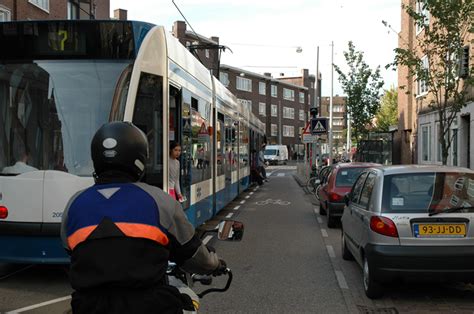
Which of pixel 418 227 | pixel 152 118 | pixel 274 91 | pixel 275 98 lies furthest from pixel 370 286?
pixel 275 98

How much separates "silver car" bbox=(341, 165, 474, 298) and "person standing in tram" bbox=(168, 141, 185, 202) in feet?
8.55

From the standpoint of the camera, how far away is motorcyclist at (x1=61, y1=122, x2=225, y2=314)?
192cm

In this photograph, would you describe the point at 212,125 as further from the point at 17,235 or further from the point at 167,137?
the point at 17,235

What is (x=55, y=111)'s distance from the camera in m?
6.05

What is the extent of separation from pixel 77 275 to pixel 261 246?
7274mm

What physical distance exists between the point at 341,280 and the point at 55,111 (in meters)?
4.18

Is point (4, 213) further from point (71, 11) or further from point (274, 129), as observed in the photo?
point (274, 129)

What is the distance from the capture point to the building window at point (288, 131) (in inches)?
3286

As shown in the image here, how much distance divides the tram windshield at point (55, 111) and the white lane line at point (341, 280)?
3.39 meters

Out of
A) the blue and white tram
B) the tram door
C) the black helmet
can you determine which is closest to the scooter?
the black helmet

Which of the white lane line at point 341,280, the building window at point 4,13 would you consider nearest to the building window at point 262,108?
the building window at point 4,13

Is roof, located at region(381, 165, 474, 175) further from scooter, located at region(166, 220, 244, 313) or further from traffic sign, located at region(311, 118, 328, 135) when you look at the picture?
traffic sign, located at region(311, 118, 328, 135)

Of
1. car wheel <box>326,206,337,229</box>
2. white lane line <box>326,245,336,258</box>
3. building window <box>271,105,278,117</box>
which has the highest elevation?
building window <box>271,105,278,117</box>

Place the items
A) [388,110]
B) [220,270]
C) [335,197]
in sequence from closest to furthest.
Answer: [220,270] → [335,197] → [388,110]
